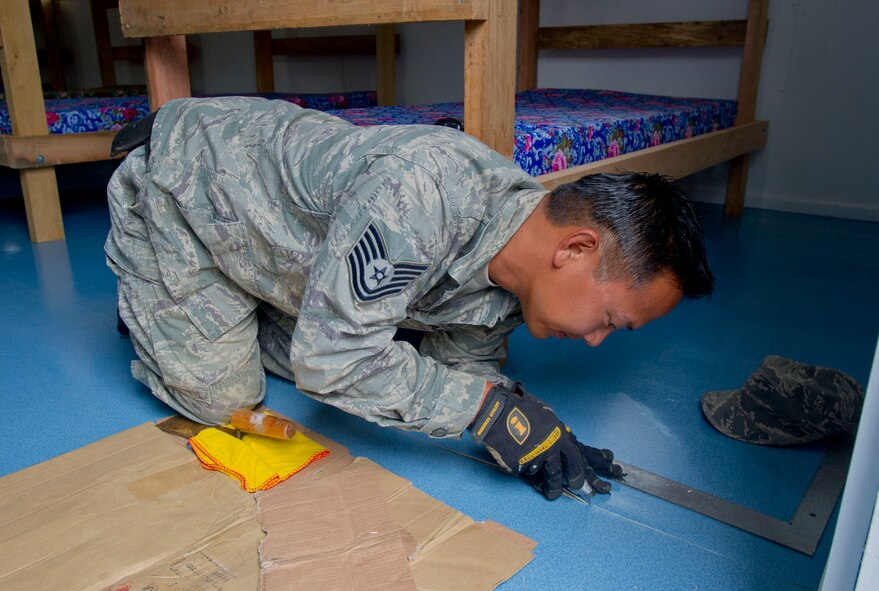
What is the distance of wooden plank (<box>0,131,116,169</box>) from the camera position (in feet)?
8.59

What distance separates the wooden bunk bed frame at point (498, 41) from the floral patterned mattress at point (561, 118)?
6cm

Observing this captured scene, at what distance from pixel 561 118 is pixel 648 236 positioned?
4.04 feet

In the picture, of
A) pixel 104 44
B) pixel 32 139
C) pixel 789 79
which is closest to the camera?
pixel 32 139

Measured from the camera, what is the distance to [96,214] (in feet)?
11.0

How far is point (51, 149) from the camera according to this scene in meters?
2.71

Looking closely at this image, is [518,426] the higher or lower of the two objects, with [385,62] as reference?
lower

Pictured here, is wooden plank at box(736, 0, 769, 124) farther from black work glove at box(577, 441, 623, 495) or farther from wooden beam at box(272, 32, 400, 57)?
black work glove at box(577, 441, 623, 495)

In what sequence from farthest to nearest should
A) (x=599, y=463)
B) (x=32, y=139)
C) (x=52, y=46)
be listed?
A: (x=52, y=46) < (x=32, y=139) < (x=599, y=463)

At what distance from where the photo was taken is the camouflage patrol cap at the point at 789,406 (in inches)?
49.9

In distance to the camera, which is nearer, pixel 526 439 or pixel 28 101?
pixel 526 439

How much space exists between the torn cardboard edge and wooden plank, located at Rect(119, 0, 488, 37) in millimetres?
881

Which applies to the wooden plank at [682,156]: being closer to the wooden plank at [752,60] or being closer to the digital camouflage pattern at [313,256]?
the wooden plank at [752,60]

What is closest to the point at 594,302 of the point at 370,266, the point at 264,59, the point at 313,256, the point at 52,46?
the point at 370,266

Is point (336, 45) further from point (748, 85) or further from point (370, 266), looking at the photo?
point (370, 266)
